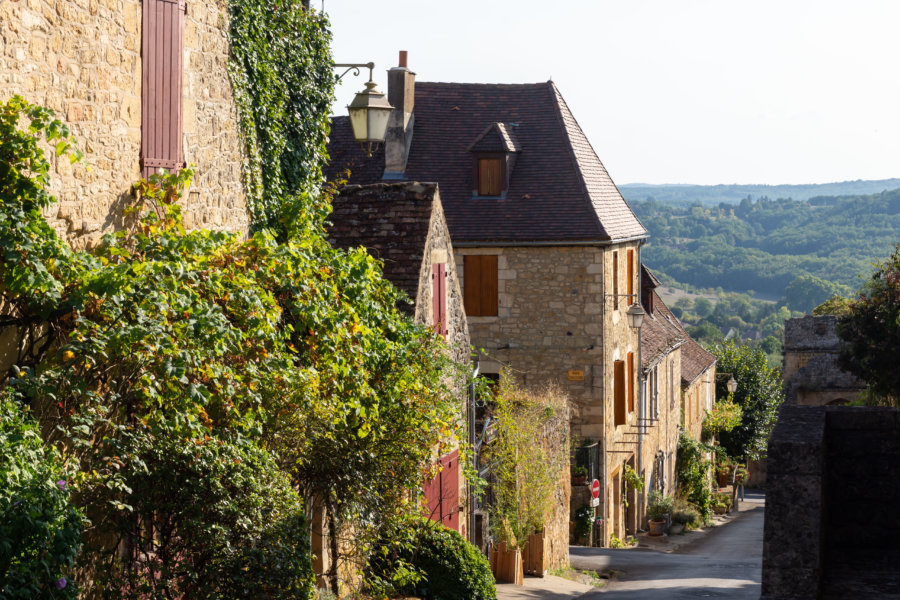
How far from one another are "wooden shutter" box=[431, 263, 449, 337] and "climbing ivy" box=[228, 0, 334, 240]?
9.27 ft

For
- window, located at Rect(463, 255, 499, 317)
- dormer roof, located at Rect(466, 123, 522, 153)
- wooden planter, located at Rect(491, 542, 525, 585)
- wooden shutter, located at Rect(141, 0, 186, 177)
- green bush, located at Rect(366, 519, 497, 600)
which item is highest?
dormer roof, located at Rect(466, 123, 522, 153)

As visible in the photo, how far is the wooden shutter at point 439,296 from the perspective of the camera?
13367 millimetres

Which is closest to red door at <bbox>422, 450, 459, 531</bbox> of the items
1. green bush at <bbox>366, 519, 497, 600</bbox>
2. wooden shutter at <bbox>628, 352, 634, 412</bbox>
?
green bush at <bbox>366, 519, 497, 600</bbox>

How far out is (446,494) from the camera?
13984mm

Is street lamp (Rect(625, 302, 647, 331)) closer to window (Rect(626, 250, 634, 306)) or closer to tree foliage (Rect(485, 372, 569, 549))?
window (Rect(626, 250, 634, 306))

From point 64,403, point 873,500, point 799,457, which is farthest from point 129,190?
point 873,500

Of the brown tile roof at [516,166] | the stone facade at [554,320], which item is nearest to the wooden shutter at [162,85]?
the brown tile roof at [516,166]

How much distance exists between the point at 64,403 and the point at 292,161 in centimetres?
455

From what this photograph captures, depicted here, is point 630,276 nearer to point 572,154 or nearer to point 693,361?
point 572,154

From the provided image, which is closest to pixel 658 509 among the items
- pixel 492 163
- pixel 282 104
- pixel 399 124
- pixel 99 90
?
pixel 492 163

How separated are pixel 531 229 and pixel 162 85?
48.5 feet

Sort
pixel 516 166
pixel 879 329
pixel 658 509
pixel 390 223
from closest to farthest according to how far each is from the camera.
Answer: pixel 390 223
pixel 879 329
pixel 516 166
pixel 658 509

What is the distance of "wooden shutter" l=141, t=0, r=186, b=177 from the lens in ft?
26.0

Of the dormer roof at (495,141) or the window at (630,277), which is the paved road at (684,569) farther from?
the dormer roof at (495,141)
